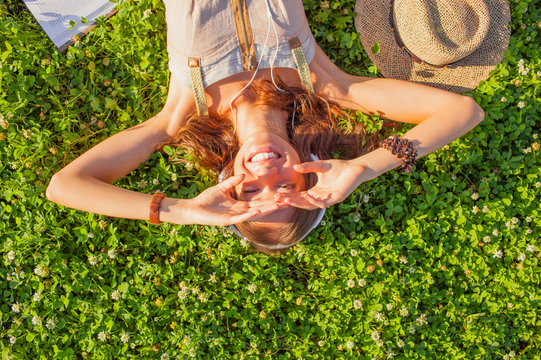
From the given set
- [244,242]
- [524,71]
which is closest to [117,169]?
[244,242]

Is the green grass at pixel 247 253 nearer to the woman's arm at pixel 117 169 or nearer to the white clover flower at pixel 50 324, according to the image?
the white clover flower at pixel 50 324

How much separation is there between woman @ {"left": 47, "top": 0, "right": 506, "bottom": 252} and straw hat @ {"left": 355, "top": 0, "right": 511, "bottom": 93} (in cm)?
41

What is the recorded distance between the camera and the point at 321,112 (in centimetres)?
360

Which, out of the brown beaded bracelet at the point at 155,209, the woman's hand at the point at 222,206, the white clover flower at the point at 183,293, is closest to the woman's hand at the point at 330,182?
the woman's hand at the point at 222,206

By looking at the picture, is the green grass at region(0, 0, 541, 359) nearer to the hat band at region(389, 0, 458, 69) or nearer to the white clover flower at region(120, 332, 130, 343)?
the white clover flower at region(120, 332, 130, 343)

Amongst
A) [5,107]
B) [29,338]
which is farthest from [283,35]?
[29,338]

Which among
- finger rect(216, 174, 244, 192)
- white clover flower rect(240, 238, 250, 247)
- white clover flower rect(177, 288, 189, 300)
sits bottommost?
white clover flower rect(177, 288, 189, 300)

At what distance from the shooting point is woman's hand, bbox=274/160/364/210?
295 centimetres

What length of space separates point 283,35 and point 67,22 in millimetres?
2354

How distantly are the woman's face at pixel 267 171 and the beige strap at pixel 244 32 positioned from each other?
2.52 ft

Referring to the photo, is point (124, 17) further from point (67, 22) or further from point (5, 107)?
point (5, 107)

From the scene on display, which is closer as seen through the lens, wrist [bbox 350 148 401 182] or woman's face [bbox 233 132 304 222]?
woman's face [bbox 233 132 304 222]

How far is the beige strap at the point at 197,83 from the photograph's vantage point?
3.30 metres

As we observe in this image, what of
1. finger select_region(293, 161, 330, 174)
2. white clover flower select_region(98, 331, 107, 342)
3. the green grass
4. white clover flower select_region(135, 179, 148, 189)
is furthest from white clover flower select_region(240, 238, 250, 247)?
white clover flower select_region(98, 331, 107, 342)
